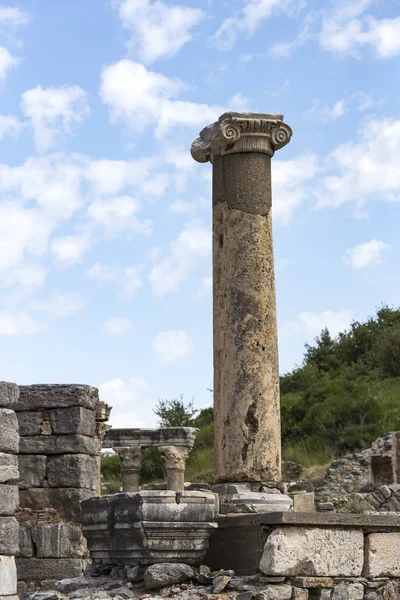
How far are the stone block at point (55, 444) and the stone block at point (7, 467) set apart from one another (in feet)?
14.3

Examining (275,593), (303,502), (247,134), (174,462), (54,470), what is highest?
(247,134)

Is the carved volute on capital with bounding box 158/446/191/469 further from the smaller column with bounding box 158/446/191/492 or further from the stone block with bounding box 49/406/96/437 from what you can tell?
the stone block with bounding box 49/406/96/437

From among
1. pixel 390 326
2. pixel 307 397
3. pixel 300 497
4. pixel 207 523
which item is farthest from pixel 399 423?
pixel 207 523

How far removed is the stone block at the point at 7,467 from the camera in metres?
8.95

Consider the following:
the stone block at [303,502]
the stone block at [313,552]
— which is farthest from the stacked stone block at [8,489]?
the stone block at [303,502]

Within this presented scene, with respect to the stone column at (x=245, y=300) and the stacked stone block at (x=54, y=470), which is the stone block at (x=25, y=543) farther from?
the stone column at (x=245, y=300)

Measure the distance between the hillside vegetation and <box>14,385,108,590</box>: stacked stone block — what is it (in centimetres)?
1666

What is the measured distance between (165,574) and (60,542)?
590cm

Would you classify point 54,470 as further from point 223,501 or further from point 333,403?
point 333,403

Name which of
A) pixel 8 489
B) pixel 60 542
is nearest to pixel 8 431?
pixel 8 489

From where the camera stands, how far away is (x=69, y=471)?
44.0ft

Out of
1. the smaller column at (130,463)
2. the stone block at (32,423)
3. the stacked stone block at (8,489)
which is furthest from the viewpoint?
the smaller column at (130,463)

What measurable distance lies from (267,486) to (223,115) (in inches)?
143

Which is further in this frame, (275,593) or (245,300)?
(245,300)
